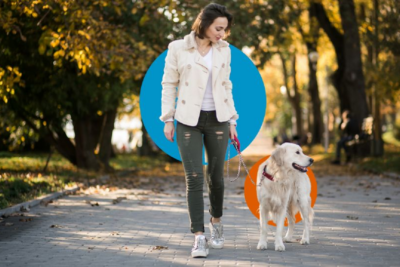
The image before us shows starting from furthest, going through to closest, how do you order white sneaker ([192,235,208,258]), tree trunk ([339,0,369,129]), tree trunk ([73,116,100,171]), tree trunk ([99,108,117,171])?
1. tree trunk ([339,0,369,129])
2. tree trunk ([99,108,117,171])
3. tree trunk ([73,116,100,171])
4. white sneaker ([192,235,208,258])

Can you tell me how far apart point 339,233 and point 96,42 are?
24.0 feet

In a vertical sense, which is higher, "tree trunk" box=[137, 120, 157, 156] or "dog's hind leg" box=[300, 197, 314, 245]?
"dog's hind leg" box=[300, 197, 314, 245]

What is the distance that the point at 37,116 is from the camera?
64.7 feet

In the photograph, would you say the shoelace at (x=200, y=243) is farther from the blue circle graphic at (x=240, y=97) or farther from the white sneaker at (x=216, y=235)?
the blue circle graphic at (x=240, y=97)

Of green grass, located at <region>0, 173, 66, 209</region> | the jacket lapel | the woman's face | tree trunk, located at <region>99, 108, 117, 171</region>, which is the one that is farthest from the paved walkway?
tree trunk, located at <region>99, 108, 117, 171</region>

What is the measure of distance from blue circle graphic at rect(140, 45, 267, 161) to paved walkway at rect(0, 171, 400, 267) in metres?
1.19

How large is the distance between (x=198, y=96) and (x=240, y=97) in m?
1.32

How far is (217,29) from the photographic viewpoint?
260 inches

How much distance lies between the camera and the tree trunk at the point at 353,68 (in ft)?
84.7

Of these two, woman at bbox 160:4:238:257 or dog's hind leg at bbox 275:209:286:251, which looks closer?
woman at bbox 160:4:238:257

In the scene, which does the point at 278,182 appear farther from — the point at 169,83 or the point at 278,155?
the point at 169,83

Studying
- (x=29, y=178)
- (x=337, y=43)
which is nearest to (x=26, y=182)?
(x=29, y=178)

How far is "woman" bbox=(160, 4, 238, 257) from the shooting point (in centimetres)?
662

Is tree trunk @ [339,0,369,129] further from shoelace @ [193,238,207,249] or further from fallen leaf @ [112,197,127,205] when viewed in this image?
shoelace @ [193,238,207,249]
